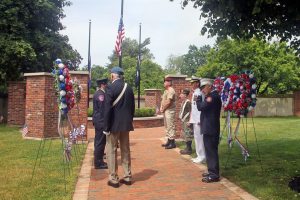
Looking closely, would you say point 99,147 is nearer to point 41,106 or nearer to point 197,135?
point 197,135

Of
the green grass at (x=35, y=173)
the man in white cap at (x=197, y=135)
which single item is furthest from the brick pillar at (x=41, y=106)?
the man in white cap at (x=197, y=135)

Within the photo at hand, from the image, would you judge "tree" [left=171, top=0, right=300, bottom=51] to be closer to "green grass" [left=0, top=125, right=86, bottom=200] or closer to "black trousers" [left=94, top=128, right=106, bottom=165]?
"black trousers" [left=94, top=128, right=106, bottom=165]

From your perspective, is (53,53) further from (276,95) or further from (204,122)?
(276,95)

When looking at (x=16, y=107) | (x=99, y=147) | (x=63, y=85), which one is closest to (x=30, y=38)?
(x=16, y=107)

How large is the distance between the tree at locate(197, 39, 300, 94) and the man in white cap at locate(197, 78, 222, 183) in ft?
86.5

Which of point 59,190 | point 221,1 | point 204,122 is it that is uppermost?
point 221,1

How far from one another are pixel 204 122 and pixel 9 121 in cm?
1346

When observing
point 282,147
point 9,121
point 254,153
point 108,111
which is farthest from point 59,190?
point 9,121

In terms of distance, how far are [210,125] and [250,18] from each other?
220cm

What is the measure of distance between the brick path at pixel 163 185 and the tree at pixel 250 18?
Result: 2952mm

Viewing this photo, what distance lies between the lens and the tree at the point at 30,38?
19859 millimetres

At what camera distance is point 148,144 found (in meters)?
13.4

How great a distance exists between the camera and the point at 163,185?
24.1 feet

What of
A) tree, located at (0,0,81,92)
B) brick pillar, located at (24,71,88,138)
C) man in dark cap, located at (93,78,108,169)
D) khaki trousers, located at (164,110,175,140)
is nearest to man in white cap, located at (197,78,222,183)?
man in dark cap, located at (93,78,108,169)
